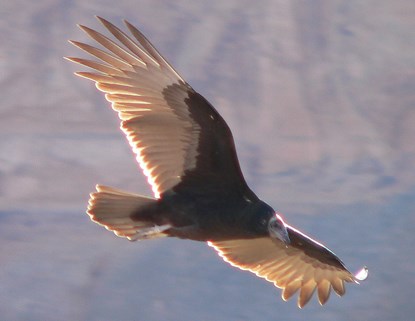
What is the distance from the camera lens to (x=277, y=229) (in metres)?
7.09

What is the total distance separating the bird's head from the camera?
7078 millimetres

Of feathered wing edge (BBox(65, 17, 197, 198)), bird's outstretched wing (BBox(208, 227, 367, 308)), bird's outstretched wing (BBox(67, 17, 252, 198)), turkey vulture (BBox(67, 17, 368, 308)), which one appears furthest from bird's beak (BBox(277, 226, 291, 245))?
feathered wing edge (BBox(65, 17, 197, 198))

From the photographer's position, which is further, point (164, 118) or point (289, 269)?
point (289, 269)

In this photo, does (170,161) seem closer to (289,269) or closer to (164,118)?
(164,118)

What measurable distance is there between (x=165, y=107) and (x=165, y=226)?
0.67 m

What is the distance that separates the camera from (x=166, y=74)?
7070mm

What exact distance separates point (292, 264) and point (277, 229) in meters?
0.91

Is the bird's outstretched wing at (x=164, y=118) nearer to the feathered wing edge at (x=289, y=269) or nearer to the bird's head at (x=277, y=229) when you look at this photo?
the bird's head at (x=277, y=229)

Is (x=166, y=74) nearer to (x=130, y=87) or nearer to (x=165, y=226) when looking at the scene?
(x=130, y=87)

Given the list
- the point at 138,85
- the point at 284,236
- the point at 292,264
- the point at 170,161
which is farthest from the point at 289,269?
the point at 138,85

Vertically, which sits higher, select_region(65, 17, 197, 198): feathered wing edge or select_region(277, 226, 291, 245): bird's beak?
select_region(65, 17, 197, 198): feathered wing edge

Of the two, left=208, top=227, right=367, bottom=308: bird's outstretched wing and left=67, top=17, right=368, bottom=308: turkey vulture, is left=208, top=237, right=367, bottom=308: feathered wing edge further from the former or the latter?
left=67, top=17, right=368, bottom=308: turkey vulture

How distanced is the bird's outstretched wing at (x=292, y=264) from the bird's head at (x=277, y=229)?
0.54 m

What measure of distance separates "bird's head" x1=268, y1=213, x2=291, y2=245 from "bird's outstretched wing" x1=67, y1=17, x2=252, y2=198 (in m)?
0.25
